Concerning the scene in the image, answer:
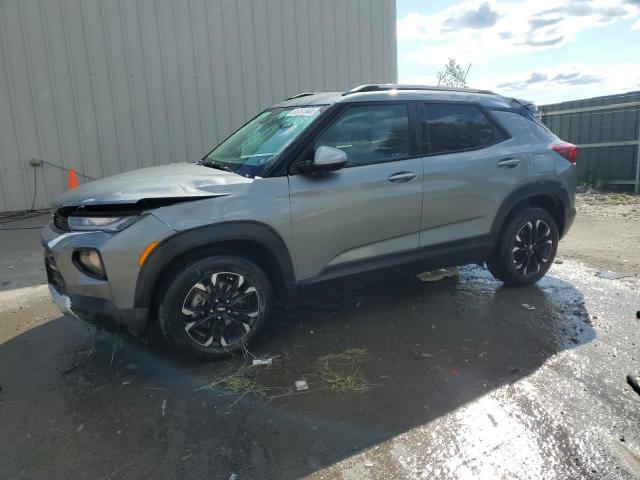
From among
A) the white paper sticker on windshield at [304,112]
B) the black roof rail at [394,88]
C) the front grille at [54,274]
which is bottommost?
the front grille at [54,274]

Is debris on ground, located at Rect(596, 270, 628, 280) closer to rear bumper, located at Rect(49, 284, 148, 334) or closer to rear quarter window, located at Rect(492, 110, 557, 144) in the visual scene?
rear quarter window, located at Rect(492, 110, 557, 144)

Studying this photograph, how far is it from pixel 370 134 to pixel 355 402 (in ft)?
6.68

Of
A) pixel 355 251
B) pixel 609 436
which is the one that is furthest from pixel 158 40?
pixel 609 436

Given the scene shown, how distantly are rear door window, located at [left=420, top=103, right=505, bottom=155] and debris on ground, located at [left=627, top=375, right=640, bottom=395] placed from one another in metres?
2.13

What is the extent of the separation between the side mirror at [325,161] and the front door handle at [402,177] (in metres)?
0.51

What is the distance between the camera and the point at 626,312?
4.35 m

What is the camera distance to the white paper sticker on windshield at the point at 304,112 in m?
3.92

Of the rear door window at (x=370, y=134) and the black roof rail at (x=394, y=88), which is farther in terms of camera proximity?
the black roof rail at (x=394, y=88)

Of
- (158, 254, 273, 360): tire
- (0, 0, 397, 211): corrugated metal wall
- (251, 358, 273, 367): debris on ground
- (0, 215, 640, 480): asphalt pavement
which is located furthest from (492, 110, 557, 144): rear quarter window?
(0, 0, 397, 211): corrugated metal wall

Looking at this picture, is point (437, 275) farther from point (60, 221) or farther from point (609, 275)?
point (60, 221)

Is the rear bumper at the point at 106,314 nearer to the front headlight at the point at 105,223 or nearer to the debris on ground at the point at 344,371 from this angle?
the front headlight at the point at 105,223

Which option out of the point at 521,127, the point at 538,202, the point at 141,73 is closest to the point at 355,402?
the point at 538,202

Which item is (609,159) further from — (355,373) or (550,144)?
(355,373)

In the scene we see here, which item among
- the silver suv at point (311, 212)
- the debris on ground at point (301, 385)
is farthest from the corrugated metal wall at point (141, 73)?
the debris on ground at point (301, 385)
